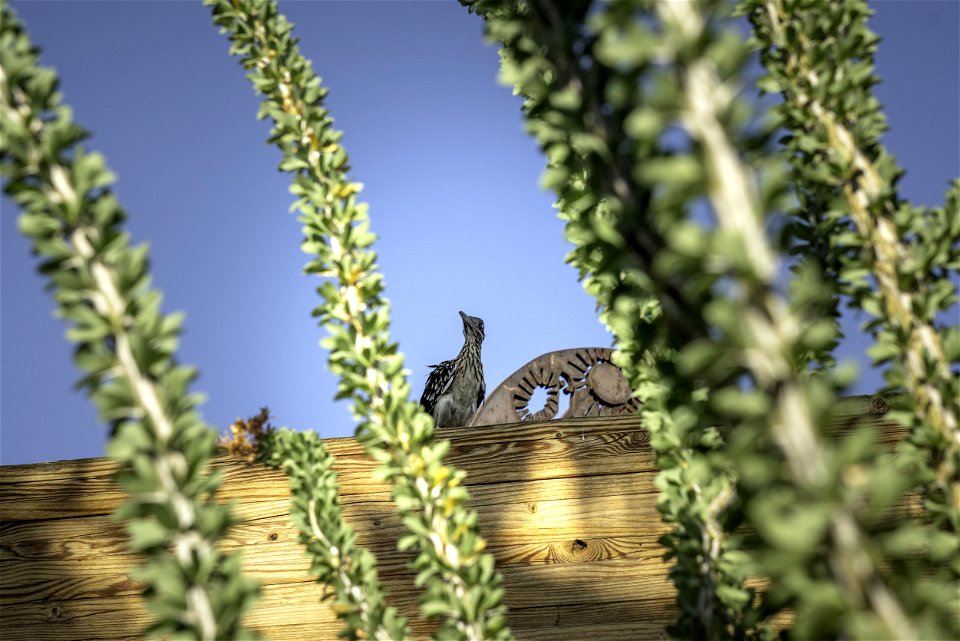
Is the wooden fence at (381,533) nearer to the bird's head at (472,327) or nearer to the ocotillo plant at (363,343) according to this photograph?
the ocotillo plant at (363,343)

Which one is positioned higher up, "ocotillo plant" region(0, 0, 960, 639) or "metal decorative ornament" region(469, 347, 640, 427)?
"metal decorative ornament" region(469, 347, 640, 427)

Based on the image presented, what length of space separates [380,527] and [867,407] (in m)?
1.18

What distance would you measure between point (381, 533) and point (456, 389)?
212cm

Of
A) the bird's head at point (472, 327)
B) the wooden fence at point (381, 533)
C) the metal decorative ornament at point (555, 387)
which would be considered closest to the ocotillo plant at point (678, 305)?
the wooden fence at point (381, 533)

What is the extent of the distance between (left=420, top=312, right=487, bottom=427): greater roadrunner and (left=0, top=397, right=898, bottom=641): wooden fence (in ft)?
6.29

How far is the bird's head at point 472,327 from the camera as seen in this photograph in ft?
14.8

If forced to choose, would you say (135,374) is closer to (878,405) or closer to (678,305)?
(678,305)

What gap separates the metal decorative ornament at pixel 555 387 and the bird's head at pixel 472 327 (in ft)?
3.90

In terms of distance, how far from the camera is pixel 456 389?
406cm

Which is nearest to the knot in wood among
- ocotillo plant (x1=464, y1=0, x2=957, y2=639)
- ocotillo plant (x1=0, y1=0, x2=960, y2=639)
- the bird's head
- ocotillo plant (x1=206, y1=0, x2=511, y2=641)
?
ocotillo plant (x1=0, y1=0, x2=960, y2=639)

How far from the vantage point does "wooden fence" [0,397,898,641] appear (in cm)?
187

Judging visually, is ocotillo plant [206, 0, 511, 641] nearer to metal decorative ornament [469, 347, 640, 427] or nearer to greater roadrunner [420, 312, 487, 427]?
metal decorative ornament [469, 347, 640, 427]

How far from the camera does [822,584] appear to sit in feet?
1.35

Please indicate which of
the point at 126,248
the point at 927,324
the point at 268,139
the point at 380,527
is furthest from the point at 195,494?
the point at 380,527
